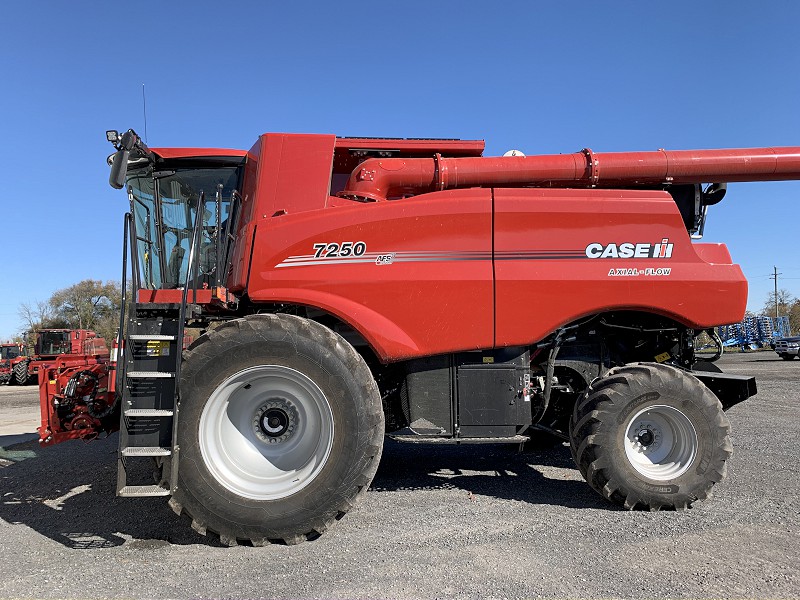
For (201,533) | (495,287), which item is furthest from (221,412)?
(495,287)

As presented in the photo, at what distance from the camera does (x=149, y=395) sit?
351cm

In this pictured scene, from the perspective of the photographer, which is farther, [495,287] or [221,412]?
[495,287]

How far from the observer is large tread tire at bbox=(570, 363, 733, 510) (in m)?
3.93

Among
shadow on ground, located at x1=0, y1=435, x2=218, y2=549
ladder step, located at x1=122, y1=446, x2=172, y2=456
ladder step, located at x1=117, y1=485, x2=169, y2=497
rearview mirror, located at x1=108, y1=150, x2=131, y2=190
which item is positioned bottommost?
shadow on ground, located at x1=0, y1=435, x2=218, y2=549

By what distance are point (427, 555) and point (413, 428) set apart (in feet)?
3.57

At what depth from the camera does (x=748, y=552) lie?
3.14 m

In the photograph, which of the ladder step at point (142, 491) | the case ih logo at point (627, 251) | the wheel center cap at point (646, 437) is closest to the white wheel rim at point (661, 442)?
the wheel center cap at point (646, 437)

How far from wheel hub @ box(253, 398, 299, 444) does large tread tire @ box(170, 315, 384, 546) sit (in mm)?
292

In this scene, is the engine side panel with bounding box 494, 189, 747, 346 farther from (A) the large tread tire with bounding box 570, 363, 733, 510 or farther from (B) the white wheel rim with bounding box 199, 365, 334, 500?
(B) the white wheel rim with bounding box 199, 365, 334, 500

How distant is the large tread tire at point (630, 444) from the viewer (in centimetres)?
393

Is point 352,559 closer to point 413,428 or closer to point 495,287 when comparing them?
point 413,428

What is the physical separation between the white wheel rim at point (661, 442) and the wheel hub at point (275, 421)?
2.63 metres

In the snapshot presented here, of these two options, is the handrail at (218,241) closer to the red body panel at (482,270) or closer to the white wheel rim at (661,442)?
the red body panel at (482,270)

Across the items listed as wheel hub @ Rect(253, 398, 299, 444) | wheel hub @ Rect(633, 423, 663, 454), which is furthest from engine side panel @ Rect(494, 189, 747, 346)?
wheel hub @ Rect(253, 398, 299, 444)
